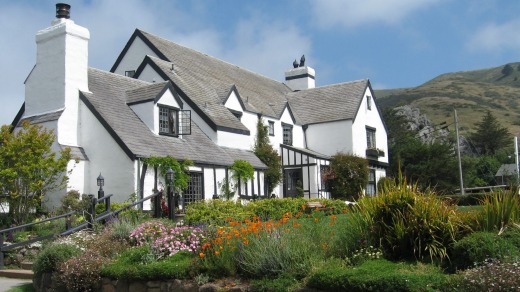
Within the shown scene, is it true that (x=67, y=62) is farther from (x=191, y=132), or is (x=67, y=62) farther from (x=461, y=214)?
(x=461, y=214)

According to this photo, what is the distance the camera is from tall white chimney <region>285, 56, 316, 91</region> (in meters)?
41.4

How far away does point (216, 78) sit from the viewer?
32688mm

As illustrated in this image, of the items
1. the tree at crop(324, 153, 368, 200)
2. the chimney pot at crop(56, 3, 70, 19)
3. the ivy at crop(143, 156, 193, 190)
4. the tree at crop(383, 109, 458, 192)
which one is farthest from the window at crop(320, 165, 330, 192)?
the chimney pot at crop(56, 3, 70, 19)

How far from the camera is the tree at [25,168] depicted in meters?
17.7

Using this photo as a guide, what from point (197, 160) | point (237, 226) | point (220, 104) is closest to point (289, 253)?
point (237, 226)

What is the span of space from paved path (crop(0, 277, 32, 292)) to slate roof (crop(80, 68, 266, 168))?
7.45 meters

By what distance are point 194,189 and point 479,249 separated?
54.3 ft

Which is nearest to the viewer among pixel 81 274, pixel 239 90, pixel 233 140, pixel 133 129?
pixel 81 274

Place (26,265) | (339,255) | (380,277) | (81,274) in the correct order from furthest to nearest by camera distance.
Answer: (26,265) → (81,274) → (339,255) → (380,277)

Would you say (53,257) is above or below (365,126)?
below

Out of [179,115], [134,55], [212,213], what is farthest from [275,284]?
[134,55]

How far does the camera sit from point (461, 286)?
7.13 m

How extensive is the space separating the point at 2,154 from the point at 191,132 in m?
9.63

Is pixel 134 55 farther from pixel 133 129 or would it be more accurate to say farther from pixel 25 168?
pixel 25 168
